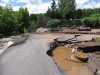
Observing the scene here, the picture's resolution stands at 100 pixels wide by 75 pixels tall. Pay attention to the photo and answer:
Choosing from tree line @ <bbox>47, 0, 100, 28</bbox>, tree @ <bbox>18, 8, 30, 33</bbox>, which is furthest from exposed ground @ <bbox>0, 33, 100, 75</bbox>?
tree line @ <bbox>47, 0, 100, 28</bbox>

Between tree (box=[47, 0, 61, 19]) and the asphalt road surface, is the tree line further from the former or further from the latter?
the asphalt road surface

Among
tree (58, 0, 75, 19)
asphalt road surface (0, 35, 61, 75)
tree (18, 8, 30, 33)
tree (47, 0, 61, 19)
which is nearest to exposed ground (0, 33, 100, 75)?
asphalt road surface (0, 35, 61, 75)

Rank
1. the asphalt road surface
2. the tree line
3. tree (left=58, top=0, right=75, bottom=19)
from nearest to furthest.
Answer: the asphalt road surface < the tree line < tree (left=58, top=0, right=75, bottom=19)

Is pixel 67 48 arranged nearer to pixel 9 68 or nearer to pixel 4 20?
pixel 9 68

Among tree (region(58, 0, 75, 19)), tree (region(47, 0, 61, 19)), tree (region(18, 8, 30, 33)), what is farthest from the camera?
tree (region(58, 0, 75, 19))

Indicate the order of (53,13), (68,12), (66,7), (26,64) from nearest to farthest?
(26,64), (53,13), (66,7), (68,12)

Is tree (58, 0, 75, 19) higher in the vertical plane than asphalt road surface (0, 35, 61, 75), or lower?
higher

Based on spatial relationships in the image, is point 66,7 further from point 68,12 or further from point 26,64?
point 26,64

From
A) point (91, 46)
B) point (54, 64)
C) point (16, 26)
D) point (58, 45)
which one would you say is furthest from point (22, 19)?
point (54, 64)

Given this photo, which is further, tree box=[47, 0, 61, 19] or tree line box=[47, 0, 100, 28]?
tree box=[47, 0, 61, 19]

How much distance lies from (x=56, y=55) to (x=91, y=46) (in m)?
3.12

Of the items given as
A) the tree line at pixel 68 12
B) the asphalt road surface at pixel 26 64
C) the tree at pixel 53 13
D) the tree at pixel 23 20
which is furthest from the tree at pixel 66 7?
the asphalt road surface at pixel 26 64

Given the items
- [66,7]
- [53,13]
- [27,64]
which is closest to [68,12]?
[66,7]

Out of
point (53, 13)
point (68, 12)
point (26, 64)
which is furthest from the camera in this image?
point (68, 12)
